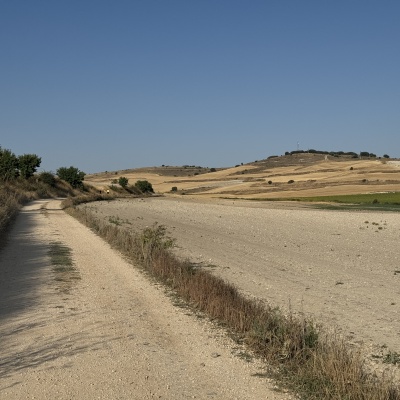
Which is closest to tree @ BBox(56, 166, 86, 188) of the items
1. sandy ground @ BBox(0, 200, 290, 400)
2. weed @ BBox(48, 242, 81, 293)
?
weed @ BBox(48, 242, 81, 293)

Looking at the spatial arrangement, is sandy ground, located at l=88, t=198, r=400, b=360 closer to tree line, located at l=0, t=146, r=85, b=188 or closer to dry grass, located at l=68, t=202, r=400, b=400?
dry grass, located at l=68, t=202, r=400, b=400

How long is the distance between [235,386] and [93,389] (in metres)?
1.63

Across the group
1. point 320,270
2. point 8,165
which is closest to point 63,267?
point 320,270

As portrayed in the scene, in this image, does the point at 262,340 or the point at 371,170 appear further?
the point at 371,170

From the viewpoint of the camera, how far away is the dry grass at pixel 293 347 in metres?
5.89

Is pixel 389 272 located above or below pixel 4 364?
below

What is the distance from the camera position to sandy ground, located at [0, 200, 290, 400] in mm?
6250

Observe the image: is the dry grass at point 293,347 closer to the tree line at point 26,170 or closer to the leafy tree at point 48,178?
the tree line at point 26,170

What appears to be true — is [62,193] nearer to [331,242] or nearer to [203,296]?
[331,242]

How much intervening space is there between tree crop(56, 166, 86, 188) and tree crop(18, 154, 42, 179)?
1260 centimetres

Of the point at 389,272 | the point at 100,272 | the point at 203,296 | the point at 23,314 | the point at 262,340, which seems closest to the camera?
the point at 262,340

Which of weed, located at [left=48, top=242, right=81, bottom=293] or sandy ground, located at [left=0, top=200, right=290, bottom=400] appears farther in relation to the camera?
weed, located at [left=48, top=242, right=81, bottom=293]

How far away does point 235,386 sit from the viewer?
20.9 ft

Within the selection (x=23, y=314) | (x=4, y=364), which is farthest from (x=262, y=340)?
(x=23, y=314)
